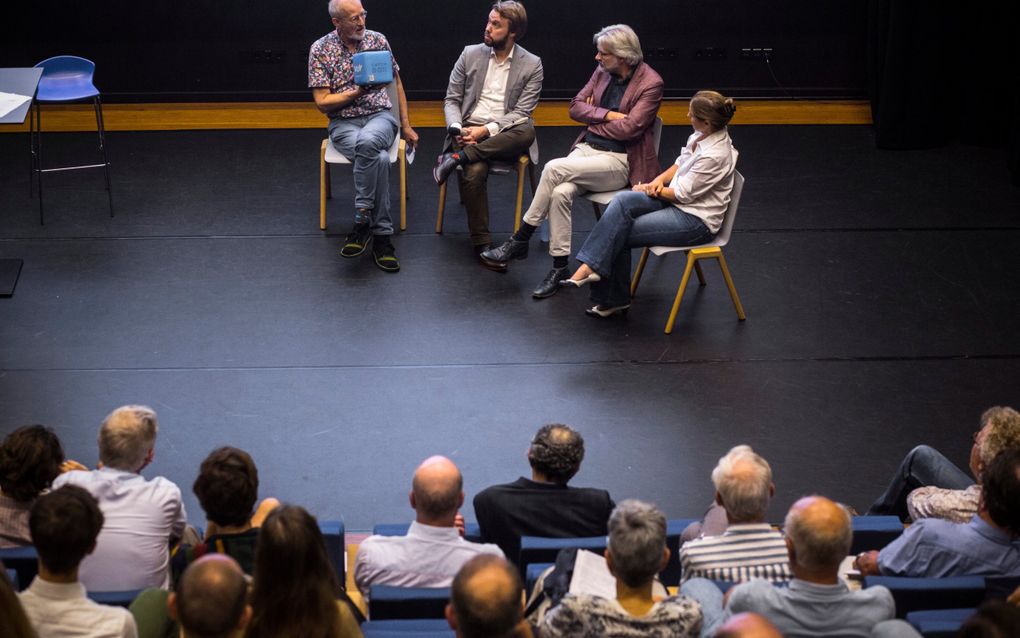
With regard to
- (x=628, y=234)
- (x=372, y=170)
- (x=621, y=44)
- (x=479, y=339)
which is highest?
(x=621, y=44)

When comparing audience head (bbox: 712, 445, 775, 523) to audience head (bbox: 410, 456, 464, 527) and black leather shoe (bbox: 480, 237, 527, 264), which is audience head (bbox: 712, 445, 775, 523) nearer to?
audience head (bbox: 410, 456, 464, 527)

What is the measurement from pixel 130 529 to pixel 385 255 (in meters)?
3.05

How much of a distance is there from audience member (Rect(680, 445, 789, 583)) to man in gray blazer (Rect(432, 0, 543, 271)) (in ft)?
9.95

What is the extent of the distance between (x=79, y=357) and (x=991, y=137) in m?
5.83

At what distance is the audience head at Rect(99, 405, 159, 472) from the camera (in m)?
3.16

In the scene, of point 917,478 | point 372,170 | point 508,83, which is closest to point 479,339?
point 372,170

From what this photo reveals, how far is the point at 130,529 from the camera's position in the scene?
3020 millimetres

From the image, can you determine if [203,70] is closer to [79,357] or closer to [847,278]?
[79,357]

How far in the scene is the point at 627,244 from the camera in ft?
17.6

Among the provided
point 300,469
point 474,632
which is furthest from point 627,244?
point 474,632

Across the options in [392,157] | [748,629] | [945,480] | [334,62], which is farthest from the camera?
[392,157]

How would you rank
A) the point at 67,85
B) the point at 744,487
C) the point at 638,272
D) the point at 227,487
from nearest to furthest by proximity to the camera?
the point at 227,487, the point at 744,487, the point at 638,272, the point at 67,85

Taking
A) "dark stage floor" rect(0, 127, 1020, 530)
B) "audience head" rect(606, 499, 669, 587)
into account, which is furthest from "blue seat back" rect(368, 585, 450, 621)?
"dark stage floor" rect(0, 127, 1020, 530)

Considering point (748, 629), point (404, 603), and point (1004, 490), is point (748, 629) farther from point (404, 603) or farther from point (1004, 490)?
point (1004, 490)
